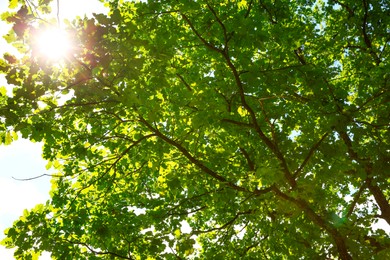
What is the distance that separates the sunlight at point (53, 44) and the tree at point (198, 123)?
0.09 metres

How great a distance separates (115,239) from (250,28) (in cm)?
579

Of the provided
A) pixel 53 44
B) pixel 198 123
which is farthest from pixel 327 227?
pixel 53 44

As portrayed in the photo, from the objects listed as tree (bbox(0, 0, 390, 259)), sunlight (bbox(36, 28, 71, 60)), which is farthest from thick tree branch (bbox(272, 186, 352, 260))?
sunlight (bbox(36, 28, 71, 60))

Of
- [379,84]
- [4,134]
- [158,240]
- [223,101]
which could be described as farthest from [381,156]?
[4,134]

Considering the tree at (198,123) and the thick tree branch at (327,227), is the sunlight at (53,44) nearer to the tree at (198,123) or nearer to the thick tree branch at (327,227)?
the tree at (198,123)

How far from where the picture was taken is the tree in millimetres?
4051

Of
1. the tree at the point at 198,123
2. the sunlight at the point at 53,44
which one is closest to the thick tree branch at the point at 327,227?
the tree at the point at 198,123

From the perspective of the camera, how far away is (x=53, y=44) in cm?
365

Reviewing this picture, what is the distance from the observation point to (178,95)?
6.80 meters

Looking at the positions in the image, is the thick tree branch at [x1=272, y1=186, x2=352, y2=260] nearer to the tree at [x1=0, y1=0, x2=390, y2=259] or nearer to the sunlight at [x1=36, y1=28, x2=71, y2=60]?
the tree at [x1=0, y1=0, x2=390, y2=259]

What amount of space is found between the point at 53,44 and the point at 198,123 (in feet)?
9.42

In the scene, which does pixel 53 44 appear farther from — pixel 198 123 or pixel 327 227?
pixel 327 227

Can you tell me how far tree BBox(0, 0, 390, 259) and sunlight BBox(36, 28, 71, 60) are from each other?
9 cm

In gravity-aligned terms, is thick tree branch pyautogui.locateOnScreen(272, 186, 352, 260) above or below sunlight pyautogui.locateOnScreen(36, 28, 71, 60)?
below
